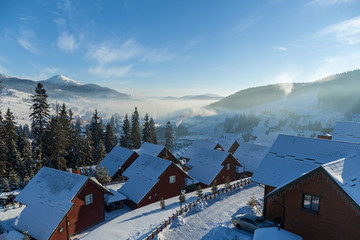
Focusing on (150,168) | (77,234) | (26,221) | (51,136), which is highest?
(51,136)

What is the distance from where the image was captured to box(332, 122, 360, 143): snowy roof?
36.1 metres

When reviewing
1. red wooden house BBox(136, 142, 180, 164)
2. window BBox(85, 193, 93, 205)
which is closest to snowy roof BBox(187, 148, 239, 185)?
red wooden house BBox(136, 142, 180, 164)

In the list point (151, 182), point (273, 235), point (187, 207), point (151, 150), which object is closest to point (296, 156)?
point (273, 235)

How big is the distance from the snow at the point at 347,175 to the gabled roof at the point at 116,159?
3813cm

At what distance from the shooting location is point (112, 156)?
47719 millimetres

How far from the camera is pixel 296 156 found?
23.0 m

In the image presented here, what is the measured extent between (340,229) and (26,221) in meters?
29.3

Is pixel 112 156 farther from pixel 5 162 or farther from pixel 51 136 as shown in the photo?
pixel 5 162

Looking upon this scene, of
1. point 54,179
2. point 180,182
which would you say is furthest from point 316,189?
point 54,179

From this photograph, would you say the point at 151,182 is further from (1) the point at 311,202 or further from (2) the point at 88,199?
(1) the point at 311,202

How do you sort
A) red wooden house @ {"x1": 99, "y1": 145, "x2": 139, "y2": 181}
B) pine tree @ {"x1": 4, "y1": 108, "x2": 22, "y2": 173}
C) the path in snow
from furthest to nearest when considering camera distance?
red wooden house @ {"x1": 99, "y1": 145, "x2": 139, "y2": 181} → pine tree @ {"x1": 4, "y1": 108, "x2": 22, "y2": 173} → the path in snow

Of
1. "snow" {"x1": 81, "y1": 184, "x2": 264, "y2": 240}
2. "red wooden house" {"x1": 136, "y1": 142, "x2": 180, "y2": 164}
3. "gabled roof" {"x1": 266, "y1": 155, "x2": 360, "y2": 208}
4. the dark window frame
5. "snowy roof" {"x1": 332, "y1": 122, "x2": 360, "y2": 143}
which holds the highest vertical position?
"snowy roof" {"x1": 332, "y1": 122, "x2": 360, "y2": 143}

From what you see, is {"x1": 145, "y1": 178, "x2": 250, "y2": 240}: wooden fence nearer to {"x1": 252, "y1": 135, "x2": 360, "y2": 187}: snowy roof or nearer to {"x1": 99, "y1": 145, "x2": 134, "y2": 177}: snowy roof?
{"x1": 252, "y1": 135, "x2": 360, "y2": 187}: snowy roof

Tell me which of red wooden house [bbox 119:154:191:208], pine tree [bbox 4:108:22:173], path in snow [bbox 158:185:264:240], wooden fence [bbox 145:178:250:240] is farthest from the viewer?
pine tree [bbox 4:108:22:173]
